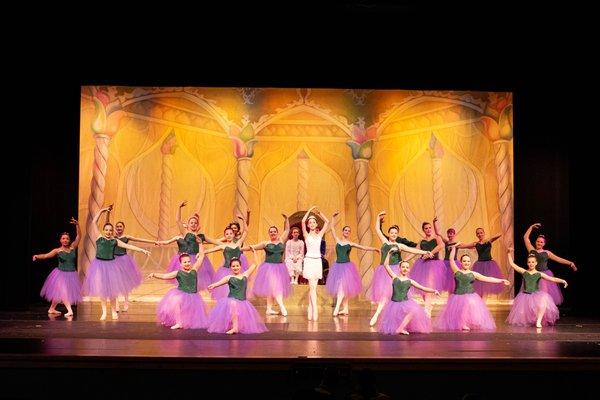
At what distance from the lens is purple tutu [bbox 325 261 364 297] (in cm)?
922

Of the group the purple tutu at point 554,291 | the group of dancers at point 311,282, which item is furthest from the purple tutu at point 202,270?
the purple tutu at point 554,291

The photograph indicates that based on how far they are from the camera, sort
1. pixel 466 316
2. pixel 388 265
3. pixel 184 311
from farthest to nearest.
Answer: pixel 388 265
pixel 466 316
pixel 184 311

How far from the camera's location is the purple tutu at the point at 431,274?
31.8 ft

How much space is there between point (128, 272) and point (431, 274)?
3.81 m

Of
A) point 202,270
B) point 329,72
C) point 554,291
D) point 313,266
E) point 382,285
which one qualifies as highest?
point 329,72

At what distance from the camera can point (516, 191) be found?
10586 mm

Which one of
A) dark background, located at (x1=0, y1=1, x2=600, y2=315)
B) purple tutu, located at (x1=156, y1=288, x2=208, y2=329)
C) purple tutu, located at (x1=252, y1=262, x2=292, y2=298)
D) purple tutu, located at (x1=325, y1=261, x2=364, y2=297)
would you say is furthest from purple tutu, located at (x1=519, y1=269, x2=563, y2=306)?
purple tutu, located at (x1=156, y1=288, x2=208, y2=329)

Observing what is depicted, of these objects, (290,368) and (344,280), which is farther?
(344,280)

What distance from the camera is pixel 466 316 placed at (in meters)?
8.01

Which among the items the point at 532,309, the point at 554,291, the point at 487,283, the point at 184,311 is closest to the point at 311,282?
the point at 184,311

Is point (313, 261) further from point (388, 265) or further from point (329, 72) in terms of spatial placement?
point (329, 72)

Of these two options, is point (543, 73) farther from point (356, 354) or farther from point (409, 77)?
point (356, 354)

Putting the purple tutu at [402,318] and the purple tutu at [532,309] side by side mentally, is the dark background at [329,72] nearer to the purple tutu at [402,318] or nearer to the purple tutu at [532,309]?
the purple tutu at [532,309]

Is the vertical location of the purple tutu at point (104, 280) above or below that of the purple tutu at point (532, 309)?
above
